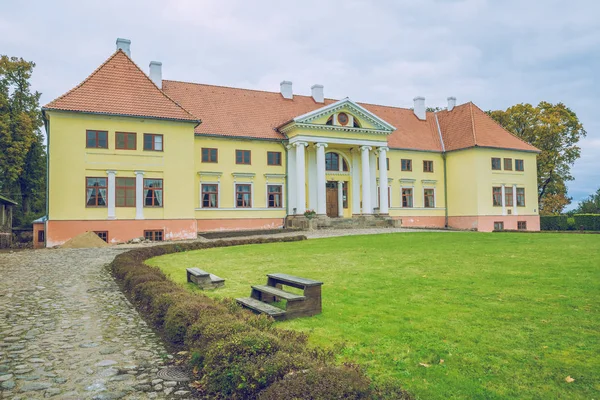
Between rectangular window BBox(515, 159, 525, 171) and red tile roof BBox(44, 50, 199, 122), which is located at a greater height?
red tile roof BBox(44, 50, 199, 122)

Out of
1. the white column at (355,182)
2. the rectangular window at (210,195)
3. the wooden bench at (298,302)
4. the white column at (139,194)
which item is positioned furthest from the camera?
the white column at (355,182)

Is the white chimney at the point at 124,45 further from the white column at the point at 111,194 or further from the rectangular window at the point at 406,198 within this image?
the rectangular window at the point at 406,198

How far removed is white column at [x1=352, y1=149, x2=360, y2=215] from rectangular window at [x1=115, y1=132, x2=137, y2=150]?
16.6 meters

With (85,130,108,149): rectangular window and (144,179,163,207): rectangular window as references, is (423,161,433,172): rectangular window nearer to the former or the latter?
(144,179,163,207): rectangular window

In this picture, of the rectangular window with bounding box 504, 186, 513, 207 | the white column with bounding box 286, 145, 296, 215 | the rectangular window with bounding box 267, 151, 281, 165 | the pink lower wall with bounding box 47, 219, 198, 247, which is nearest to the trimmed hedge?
the pink lower wall with bounding box 47, 219, 198, 247

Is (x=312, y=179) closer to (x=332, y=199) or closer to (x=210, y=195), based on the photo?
(x=332, y=199)

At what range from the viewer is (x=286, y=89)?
1496 inches

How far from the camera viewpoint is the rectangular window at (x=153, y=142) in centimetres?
2717

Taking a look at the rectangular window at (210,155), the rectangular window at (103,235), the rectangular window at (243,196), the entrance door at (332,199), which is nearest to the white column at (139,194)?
the rectangular window at (103,235)

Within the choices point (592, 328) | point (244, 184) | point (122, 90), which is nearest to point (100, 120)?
point (122, 90)

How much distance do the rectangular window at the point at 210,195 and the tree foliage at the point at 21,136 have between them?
16794mm

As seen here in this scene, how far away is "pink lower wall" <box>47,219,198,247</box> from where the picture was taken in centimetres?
2497

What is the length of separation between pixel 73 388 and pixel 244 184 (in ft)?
92.7

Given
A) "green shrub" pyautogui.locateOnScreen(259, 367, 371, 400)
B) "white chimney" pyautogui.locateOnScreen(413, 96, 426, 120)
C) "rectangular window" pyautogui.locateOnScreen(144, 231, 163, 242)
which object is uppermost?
"white chimney" pyautogui.locateOnScreen(413, 96, 426, 120)
